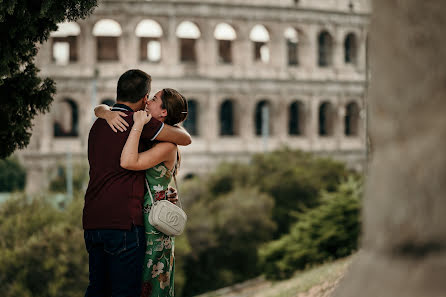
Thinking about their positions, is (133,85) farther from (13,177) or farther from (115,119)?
(13,177)

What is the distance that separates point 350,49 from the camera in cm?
4697

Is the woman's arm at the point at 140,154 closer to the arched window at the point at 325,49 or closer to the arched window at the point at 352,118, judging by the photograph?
the arched window at the point at 325,49

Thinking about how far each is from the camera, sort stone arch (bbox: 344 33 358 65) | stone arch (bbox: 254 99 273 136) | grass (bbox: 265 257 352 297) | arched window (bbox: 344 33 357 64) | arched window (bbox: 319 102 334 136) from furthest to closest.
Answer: arched window (bbox: 344 33 357 64)
stone arch (bbox: 344 33 358 65)
arched window (bbox: 319 102 334 136)
stone arch (bbox: 254 99 273 136)
grass (bbox: 265 257 352 297)

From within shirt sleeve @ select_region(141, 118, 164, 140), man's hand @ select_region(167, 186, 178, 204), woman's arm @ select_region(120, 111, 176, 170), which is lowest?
man's hand @ select_region(167, 186, 178, 204)

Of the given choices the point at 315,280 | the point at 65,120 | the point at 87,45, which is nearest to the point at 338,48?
the point at 87,45

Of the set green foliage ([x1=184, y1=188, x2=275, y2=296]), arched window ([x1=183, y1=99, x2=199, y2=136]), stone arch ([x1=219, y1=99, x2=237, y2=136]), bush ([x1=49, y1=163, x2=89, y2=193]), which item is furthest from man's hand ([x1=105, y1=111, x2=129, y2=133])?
stone arch ([x1=219, y1=99, x2=237, y2=136])

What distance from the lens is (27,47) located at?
21.5 ft

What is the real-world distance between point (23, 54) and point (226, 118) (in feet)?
123

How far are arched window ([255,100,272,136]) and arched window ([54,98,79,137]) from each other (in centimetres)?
1005

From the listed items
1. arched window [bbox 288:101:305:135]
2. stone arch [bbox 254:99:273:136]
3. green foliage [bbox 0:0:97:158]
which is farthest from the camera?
arched window [bbox 288:101:305:135]

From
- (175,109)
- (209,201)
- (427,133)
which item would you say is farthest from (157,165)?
(209,201)

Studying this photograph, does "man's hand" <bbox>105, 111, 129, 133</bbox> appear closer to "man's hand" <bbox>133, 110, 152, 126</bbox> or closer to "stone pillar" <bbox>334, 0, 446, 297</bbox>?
"man's hand" <bbox>133, 110, 152, 126</bbox>

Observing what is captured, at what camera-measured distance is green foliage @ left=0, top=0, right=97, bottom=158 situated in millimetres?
6340

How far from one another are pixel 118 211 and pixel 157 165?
1.24 feet
